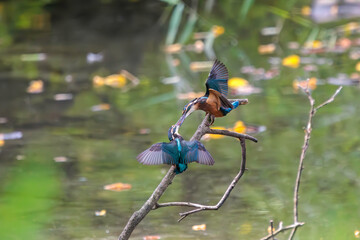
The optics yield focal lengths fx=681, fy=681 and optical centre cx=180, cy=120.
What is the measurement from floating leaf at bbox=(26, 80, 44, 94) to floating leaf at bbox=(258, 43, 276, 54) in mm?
2005

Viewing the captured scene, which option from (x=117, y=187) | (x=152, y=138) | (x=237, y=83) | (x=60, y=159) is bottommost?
(x=117, y=187)

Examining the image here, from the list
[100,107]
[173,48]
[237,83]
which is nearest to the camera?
[100,107]

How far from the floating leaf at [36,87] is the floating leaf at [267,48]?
201 centimetres

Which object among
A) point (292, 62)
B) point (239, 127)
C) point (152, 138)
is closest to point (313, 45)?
point (292, 62)

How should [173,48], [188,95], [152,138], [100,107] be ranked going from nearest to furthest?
[152,138], [100,107], [188,95], [173,48]

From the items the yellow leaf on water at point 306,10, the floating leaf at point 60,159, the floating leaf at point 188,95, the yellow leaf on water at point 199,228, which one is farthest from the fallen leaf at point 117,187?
the yellow leaf on water at point 306,10

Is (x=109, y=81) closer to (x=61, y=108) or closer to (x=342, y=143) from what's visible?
(x=61, y=108)

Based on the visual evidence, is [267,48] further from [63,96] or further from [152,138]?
[152,138]

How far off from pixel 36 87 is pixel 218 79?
3697 mm

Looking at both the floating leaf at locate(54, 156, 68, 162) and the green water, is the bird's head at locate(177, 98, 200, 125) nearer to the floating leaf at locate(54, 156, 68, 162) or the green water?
the green water

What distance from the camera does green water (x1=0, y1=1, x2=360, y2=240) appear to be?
2.88m

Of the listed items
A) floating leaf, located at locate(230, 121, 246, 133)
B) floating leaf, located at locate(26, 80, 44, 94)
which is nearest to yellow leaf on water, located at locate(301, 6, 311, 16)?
floating leaf, located at locate(26, 80, 44, 94)

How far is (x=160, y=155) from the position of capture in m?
1.75

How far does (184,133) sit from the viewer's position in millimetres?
4051
